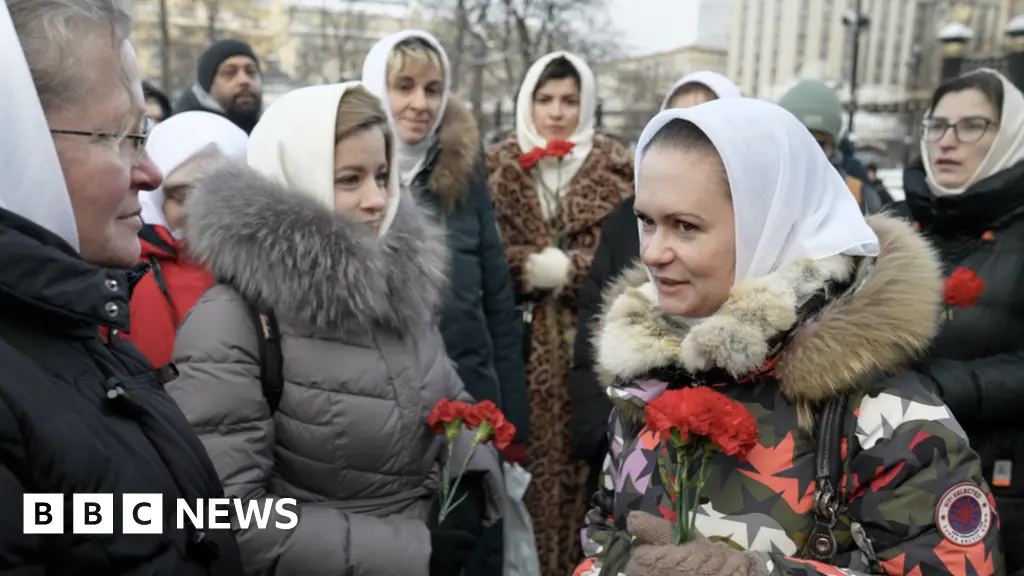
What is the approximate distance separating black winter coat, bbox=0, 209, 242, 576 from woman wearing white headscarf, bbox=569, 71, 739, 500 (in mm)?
2053

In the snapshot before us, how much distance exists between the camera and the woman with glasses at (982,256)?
2828 millimetres

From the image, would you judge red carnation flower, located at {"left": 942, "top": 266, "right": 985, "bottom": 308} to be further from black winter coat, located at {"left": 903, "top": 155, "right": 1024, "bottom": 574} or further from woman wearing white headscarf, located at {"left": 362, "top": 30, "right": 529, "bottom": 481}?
woman wearing white headscarf, located at {"left": 362, "top": 30, "right": 529, "bottom": 481}

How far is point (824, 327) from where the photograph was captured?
67.4 inches

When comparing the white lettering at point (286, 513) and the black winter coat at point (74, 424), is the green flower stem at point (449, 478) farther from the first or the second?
the black winter coat at point (74, 424)

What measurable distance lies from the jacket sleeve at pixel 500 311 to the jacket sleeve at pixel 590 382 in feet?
1.27

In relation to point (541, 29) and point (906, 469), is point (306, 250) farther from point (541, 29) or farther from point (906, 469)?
point (541, 29)

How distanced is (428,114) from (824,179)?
248 cm

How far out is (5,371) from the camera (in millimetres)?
1176

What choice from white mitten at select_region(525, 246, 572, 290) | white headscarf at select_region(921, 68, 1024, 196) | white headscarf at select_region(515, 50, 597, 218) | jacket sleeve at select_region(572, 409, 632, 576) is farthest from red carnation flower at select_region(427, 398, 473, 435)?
white headscarf at select_region(921, 68, 1024, 196)

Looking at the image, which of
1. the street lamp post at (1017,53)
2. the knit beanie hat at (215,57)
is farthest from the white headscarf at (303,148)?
the street lamp post at (1017,53)

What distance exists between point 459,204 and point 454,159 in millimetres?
228

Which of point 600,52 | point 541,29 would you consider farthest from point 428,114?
point 600,52

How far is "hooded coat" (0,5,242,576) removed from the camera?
1.17m

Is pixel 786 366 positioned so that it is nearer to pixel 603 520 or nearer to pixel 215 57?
pixel 603 520
